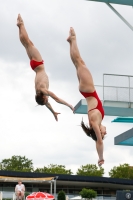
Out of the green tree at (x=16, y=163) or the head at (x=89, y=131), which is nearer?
the head at (x=89, y=131)

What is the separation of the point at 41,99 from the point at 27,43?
1393mm

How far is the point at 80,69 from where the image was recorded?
31.6ft

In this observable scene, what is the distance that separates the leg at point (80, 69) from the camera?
31.3 feet

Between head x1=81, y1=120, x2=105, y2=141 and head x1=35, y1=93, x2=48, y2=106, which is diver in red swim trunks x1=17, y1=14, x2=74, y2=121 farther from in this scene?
head x1=81, y1=120, x2=105, y2=141

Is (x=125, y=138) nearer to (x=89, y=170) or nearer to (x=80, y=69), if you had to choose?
(x=80, y=69)

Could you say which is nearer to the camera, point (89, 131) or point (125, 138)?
point (89, 131)

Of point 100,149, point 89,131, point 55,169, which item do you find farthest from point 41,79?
point 55,169

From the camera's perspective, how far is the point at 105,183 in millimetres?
44312

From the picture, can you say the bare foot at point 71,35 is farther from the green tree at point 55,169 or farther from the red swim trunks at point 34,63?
the green tree at point 55,169

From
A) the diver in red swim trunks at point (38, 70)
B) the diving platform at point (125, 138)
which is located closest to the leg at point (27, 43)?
the diver in red swim trunks at point (38, 70)

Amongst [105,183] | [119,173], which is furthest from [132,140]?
[119,173]

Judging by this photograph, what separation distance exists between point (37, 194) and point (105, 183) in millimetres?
28170

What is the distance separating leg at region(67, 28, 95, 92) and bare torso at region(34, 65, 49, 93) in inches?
33.3

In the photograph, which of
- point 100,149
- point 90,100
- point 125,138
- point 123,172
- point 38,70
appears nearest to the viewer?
point 100,149
